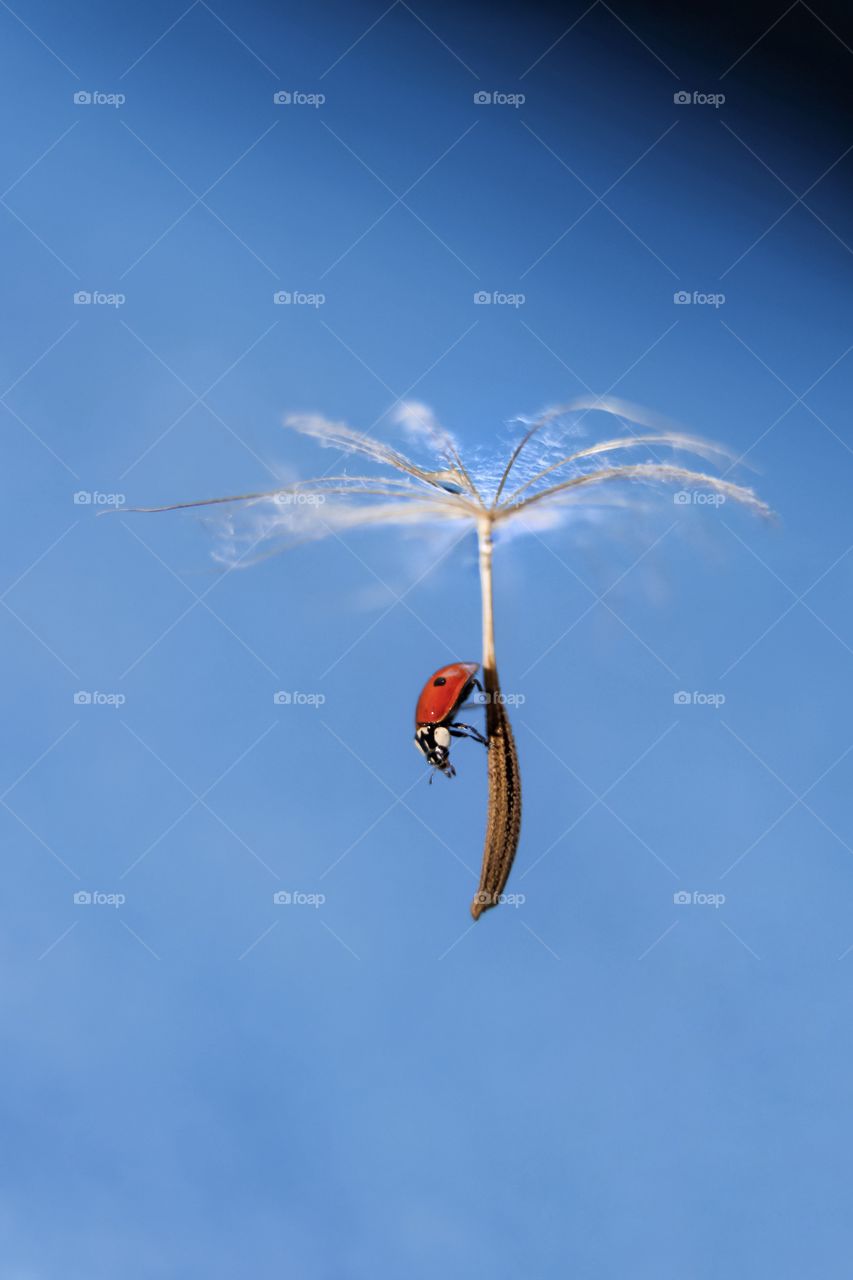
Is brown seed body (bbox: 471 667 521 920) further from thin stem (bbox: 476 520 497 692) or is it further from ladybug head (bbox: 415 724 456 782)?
ladybug head (bbox: 415 724 456 782)

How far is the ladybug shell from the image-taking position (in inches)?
128

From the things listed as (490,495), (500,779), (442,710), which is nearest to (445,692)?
(442,710)

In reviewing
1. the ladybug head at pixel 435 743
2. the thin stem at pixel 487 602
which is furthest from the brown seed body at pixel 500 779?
the ladybug head at pixel 435 743

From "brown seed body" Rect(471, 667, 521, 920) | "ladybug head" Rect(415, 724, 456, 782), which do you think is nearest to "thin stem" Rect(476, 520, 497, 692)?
"brown seed body" Rect(471, 667, 521, 920)

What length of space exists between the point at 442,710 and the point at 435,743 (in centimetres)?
11

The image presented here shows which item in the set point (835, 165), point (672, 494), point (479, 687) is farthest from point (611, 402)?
point (835, 165)

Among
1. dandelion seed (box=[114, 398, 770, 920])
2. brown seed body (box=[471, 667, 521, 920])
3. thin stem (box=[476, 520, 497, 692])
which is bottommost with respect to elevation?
brown seed body (box=[471, 667, 521, 920])

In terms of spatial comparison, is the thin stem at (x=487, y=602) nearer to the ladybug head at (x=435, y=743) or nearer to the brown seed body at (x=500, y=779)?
the brown seed body at (x=500, y=779)

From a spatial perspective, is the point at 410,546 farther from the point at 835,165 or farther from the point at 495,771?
the point at 835,165

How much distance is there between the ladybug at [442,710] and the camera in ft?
10.7

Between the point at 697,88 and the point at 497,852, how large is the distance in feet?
8.73

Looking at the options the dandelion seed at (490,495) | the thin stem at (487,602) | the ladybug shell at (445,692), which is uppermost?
the dandelion seed at (490,495)

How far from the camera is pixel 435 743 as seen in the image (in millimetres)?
3326

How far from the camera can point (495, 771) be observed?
10.9 feet
